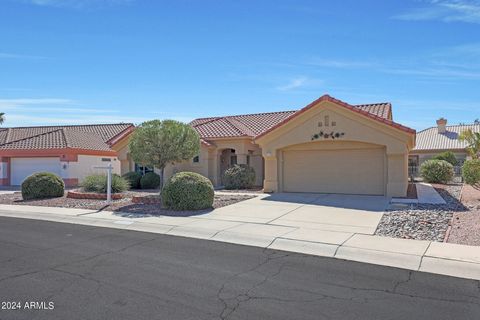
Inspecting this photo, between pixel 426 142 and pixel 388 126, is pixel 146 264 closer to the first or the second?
pixel 388 126

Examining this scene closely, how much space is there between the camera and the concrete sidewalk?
7.51m

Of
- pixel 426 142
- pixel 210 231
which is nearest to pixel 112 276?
pixel 210 231

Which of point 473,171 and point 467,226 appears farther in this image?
point 473,171

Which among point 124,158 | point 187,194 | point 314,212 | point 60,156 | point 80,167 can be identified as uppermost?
point 60,156

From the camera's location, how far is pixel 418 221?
11.2 m

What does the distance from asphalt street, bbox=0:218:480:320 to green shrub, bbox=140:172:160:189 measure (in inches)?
620

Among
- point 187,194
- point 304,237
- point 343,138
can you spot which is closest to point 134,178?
point 187,194

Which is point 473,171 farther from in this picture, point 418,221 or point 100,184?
point 100,184

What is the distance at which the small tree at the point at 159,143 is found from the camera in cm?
1591

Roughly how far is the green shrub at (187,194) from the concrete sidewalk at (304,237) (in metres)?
0.81

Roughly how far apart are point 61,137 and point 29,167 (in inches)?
123

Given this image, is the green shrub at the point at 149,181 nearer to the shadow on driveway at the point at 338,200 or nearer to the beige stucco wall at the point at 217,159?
the beige stucco wall at the point at 217,159

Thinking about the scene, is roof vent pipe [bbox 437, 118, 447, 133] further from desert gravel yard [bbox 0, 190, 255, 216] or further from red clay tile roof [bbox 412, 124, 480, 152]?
desert gravel yard [bbox 0, 190, 255, 216]

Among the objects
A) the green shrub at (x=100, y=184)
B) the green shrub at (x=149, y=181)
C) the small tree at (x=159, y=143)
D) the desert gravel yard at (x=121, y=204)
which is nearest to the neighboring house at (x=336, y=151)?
the desert gravel yard at (x=121, y=204)
